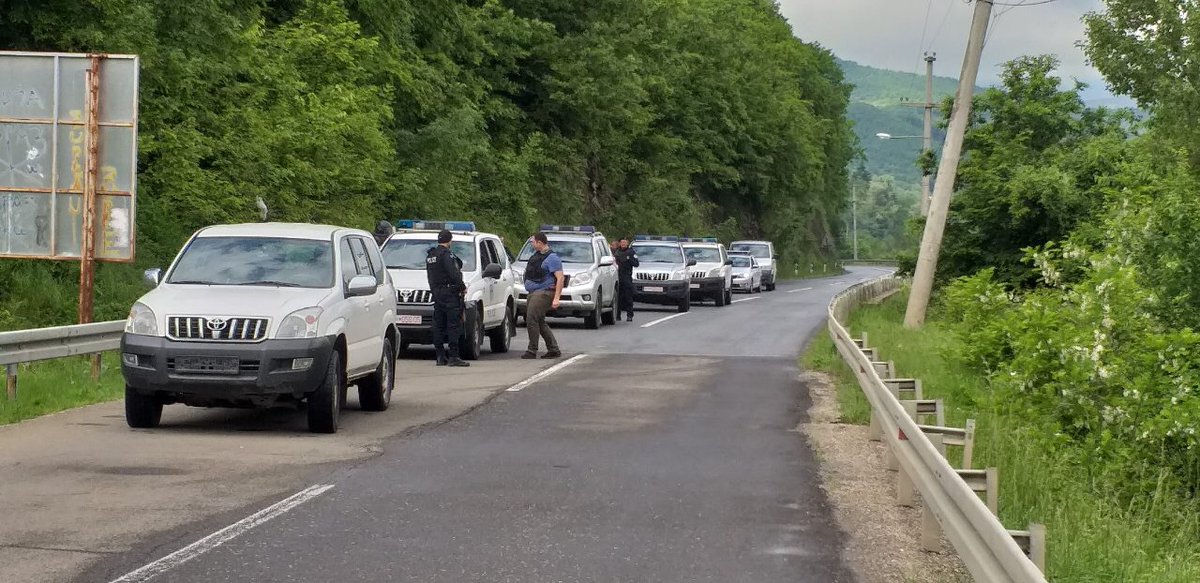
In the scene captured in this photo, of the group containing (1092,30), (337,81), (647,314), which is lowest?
(647,314)

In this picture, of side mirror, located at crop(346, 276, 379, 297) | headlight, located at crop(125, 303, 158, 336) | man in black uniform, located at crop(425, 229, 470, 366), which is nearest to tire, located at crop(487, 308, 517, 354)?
man in black uniform, located at crop(425, 229, 470, 366)

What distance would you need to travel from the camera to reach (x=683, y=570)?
7.39 m

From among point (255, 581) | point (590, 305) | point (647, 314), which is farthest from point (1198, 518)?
point (647, 314)

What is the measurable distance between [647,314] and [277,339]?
2488 cm

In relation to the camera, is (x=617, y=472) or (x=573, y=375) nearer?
(x=617, y=472)

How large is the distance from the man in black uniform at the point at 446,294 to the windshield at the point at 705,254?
22622 mm

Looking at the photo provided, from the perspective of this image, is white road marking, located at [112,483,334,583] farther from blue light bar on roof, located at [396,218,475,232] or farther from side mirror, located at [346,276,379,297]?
blue light bar on roof, located at [396,218,475,232]

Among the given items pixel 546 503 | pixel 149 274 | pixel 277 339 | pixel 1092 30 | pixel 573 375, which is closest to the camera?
pixel 546 503

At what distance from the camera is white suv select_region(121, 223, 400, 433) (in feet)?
39.1

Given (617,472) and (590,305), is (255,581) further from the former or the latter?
(590,305)

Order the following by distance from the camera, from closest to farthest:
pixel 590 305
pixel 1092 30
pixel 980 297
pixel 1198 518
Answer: pixel 1198 518 < pixel 980 297 < pixel 590 305 < pixel 1092 30

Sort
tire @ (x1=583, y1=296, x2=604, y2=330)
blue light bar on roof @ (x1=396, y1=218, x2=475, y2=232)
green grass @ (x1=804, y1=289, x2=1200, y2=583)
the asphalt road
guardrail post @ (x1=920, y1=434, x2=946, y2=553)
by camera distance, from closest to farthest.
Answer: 1. green grass @ (x1=804, y1=289, x2=1200, y2=583)
2. the asphalt road
3. guardrail post @ (x1=920, y1=434, x2=946, y2=553)
4. blue light bar on roof @ (x1=396, y1=218, x2=475, y2=232)
5. tire @ (x1=583, y1=296, x2=604, y2=330)

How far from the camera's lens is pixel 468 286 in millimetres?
21344

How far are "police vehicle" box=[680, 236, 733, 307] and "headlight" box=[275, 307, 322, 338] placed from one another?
28718 millimetres
